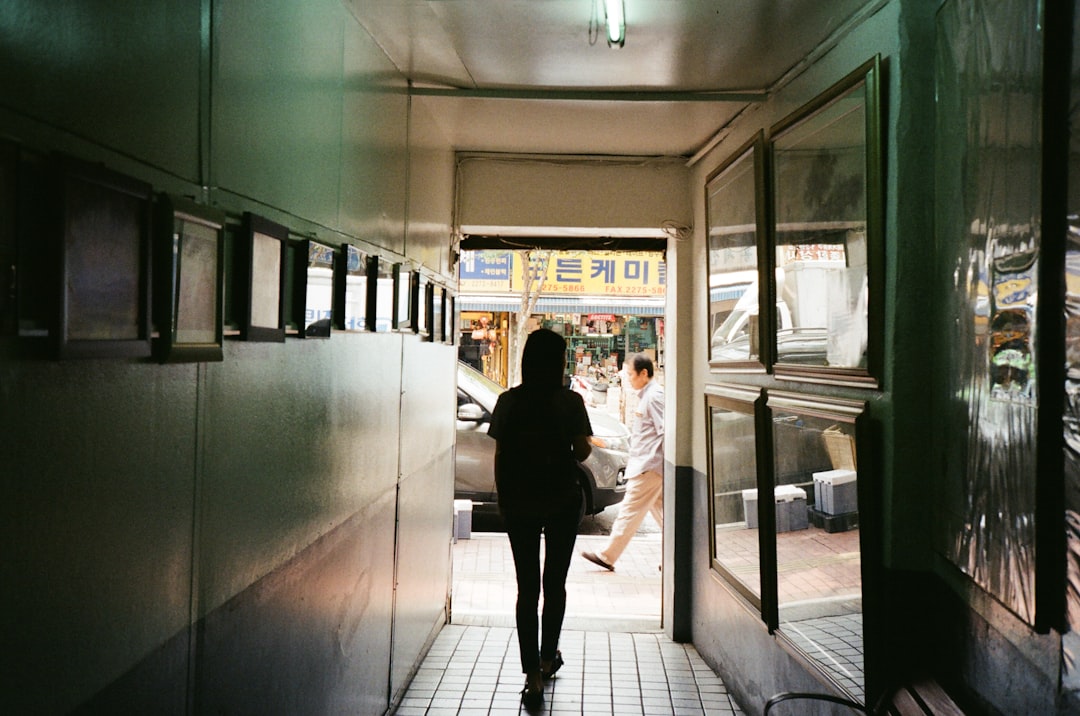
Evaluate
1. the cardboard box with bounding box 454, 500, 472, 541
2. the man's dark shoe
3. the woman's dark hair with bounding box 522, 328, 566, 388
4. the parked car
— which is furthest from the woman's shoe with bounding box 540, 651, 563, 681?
the parked car

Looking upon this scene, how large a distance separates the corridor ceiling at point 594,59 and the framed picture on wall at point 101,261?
2.09 meters

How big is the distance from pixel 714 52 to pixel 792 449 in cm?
187

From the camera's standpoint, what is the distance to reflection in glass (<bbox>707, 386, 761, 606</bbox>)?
4.54 meters

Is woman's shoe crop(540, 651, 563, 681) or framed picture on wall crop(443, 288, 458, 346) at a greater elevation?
framed picture on wall crop(443, 288, 458, 346)

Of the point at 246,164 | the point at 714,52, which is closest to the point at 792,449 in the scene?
the point at 714,52

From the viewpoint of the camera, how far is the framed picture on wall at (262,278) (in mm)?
2398

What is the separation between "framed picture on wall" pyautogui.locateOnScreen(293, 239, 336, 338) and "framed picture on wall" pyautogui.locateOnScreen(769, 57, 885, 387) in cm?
197

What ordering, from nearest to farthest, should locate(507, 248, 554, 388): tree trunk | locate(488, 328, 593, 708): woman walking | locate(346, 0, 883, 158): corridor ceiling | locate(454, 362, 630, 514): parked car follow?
locate(346, 0, 883, 158): corridor ceiling, locate(488, 328, 593, 708): woman walking, locate(454, 362, 630, 514): parked car, locate(507, 248, 554, 388): tree trunk

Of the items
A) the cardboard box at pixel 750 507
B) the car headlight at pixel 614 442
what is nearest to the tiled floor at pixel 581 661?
the cardboard box at pixel 750 507

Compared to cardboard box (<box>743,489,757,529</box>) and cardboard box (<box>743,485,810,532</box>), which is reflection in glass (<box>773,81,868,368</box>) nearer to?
cardboard box (<box>743,485,810,532</box>)

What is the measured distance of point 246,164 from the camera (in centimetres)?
244

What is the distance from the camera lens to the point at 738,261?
485cm

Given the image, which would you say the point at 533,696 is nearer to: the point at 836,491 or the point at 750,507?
the point at 750,507

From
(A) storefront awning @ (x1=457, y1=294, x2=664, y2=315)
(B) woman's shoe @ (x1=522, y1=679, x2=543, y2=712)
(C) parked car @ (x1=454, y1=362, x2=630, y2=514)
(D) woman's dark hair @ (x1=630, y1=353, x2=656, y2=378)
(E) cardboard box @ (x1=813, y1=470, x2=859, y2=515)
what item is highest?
(A) storefront awning @ (x1=457, y1=294, x2=664, y2=315)
